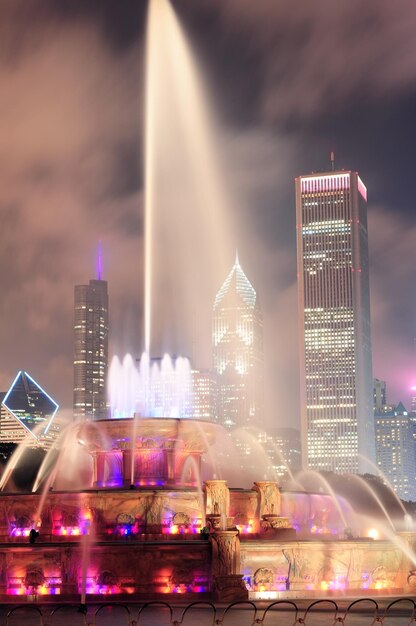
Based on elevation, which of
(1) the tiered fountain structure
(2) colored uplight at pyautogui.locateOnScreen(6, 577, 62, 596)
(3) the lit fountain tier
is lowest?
(2) colored uplight at pyautogui.locateOnScreen(6, 577, 62, 596)

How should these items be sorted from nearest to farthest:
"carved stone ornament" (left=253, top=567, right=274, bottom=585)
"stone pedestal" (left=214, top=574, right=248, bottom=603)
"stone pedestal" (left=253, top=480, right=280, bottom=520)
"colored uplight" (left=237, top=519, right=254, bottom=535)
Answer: "stone pedestal" (left=214, top=574, right=248, bottom=603) → "carved stone ornament" (left=253, top=567, right=274, bottom=585) → "colored uplight" (left=237, top=519, right=254, bottom=535) → "stone pedestal" (left=253, top=480, right=280, bottom=520)

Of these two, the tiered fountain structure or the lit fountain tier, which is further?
the lit fountain tier

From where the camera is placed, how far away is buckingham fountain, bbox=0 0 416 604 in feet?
114

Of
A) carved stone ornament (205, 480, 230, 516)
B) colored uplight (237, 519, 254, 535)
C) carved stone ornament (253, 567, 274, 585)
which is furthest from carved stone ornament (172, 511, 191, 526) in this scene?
carved stone ornament (253, 567, 274, 585)

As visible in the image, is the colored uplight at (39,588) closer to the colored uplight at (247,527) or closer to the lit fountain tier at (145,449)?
the colored uplight at (247,527)

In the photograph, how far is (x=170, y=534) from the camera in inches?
1510

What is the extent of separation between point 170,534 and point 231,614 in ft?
29.6

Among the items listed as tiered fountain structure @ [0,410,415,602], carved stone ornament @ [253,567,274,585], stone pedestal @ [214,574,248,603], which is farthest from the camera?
carved stone ornament @ [253,567,274,585]

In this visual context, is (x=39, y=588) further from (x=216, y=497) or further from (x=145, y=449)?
(x=145, y=449)

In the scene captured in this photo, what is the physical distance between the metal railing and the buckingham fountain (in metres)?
1.95

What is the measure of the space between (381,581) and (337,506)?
12.0 metres

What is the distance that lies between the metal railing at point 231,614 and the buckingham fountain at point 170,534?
1.95 m

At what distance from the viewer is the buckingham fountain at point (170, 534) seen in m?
34.7

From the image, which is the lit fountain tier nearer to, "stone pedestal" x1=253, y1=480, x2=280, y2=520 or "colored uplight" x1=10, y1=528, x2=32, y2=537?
"stone pedestal" x1=253, y1=480, x2=280, y2=520
